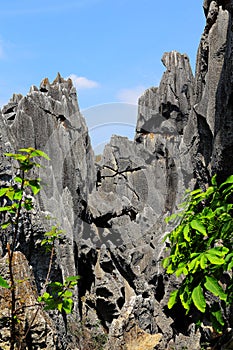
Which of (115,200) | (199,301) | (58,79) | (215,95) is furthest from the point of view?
(58,79)

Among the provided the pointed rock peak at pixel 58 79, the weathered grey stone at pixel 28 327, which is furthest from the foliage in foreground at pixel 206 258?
the pointed rock peak at pixel 58 79

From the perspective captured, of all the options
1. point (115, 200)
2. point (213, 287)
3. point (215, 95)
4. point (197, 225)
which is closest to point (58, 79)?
point (115, 200)

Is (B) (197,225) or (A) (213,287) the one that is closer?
(A) (213,287)

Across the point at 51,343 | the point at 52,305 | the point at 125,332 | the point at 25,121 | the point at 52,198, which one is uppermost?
the point at 25,121

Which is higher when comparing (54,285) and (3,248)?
(3,248)

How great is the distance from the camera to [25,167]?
6.75 feet

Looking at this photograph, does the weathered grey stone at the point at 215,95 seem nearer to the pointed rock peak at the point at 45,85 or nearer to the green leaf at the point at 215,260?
the green leaf at the point at 215,260

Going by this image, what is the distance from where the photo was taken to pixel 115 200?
590 inches

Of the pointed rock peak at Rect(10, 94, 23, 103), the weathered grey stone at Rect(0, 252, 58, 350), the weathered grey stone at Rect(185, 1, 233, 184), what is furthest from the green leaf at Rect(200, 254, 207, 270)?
the pointed rock peak at Rect(10, 94, 23, 103)

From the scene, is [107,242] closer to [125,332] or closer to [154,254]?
[154,254]

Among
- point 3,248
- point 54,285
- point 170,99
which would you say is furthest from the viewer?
point 170,99

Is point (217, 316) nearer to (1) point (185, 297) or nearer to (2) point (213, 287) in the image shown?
(1) point (185, 297)

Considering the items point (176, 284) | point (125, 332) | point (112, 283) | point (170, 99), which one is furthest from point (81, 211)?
point (170, 99)

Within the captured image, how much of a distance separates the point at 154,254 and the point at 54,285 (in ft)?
29.9
